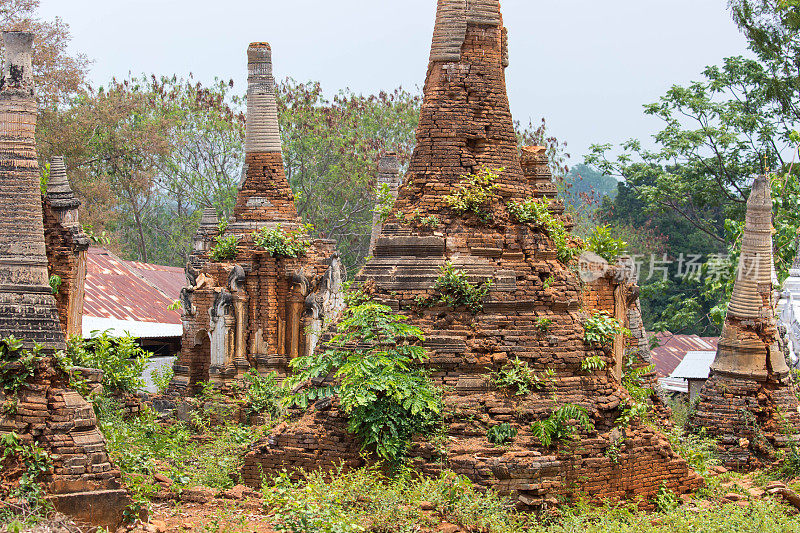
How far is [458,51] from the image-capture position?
1246 cm

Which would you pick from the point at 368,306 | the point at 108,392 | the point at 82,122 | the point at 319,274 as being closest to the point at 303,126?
the point at 82,122

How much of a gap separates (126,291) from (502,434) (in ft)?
56.2

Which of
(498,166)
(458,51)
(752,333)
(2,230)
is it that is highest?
(458,51)

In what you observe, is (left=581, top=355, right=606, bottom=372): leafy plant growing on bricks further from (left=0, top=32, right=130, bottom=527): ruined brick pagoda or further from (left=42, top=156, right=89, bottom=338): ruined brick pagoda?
(left=42, top=156, right=89, bottom=338): ruined brick pagoda

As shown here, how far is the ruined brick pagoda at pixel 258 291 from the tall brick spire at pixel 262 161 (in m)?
0.02

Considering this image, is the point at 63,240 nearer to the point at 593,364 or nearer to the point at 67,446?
the point at 67,446

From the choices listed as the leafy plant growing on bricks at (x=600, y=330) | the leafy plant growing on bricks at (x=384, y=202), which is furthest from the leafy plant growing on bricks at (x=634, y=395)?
the leafy plant growing on bricks at (x=384, y=202)

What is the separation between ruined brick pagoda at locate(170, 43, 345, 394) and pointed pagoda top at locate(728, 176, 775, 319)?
6.75m

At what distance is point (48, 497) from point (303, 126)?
2682 cm

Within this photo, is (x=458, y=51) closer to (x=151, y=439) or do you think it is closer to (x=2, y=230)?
(x=2, y=230)

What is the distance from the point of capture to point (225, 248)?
18.7 meters

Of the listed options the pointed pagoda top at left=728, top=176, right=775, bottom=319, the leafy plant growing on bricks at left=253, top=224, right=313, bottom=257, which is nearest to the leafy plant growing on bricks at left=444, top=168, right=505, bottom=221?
the pointed pagoda top at left=728, top=176, right=775, bottom=319

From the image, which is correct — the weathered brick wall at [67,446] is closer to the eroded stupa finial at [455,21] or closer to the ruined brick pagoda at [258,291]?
the eroded stupa finial at [455,21]

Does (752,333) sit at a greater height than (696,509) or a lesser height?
greater
